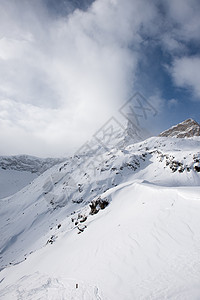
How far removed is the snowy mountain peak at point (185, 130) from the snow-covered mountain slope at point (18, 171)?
10095 cm

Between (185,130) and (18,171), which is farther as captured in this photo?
(18,171)

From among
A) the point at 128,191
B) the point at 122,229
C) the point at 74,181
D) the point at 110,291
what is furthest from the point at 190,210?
the point at 74,181

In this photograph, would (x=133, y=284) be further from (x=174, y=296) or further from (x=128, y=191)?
(x=128, y=191)

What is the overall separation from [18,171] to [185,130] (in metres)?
131

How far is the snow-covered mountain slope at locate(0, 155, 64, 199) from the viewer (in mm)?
91200

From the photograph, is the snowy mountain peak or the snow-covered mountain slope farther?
the snow-covered mountain slope

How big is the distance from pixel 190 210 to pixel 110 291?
471 centimetres

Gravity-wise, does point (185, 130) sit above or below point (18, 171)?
below

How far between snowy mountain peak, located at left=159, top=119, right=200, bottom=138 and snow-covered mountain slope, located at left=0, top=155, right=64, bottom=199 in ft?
331

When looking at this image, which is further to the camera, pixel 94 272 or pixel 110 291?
pixel 94 272

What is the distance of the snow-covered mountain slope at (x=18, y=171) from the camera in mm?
91200

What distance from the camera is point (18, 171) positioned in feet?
409

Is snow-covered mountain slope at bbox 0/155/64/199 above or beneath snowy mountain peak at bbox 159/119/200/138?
above

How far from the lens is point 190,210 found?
669 centimetres
